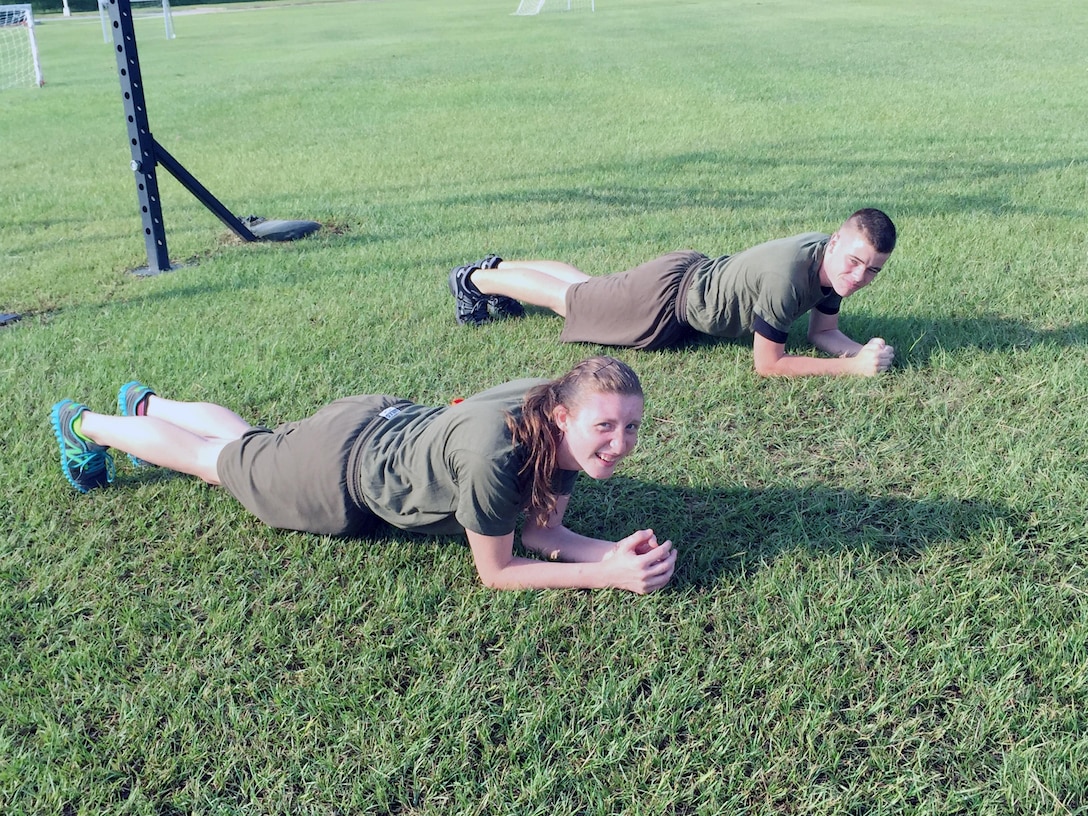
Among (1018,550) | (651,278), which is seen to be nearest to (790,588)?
(1018,550)

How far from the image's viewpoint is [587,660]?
2.75m

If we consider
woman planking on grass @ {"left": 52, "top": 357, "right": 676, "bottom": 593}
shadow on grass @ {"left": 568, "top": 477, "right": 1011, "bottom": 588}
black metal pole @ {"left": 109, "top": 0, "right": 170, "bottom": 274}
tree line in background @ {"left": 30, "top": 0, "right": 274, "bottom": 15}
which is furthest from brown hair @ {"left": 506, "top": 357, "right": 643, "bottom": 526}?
tree line in background @ {"left": 30, "top": 0, "right": 274, "bottom": 15}

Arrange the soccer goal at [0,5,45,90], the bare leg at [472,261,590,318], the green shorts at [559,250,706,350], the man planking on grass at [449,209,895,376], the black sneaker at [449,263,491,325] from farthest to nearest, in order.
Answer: the soccer goal at [0,5,45,90] < the black sneaker at [449,263,491,325] < the bare leg at [472,261,590,318] < the green shorts at [559,250,706,350] < the man planking on grass at [449,209,895,376]

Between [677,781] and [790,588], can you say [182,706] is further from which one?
[790,588]

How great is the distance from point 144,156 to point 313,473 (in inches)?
166

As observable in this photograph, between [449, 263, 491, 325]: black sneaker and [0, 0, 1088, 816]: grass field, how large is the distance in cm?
12

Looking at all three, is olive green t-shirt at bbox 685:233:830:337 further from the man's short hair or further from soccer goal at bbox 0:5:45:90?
soccer goal at bbox 0:5:45:90

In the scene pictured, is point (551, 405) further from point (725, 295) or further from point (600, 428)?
point (725, 295)

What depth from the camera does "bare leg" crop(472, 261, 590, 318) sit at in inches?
204

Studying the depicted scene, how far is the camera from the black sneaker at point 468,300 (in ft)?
17.4

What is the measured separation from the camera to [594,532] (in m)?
3.39

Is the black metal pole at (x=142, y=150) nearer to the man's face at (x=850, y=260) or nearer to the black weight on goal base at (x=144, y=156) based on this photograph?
the black weight on goal base at (x=144, y=156)

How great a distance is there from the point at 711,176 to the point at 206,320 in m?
5.09

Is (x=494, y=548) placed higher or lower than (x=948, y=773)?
higher
